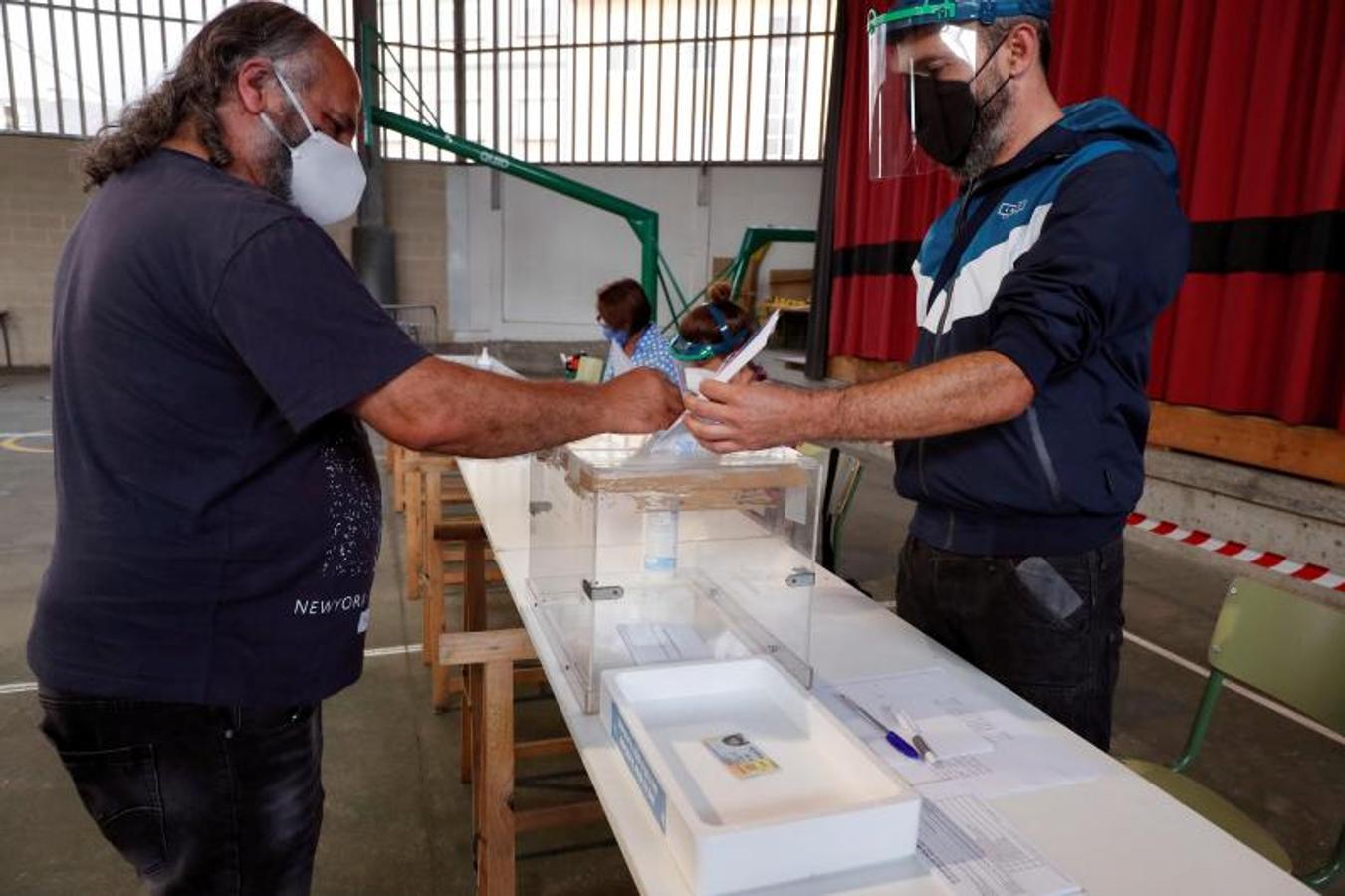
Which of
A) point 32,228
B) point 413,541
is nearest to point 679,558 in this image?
point 413,541

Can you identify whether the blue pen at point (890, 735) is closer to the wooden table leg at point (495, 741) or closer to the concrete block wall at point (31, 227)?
the wooden table leg at point (495, 741)

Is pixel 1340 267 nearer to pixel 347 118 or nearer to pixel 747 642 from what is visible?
pixel 747 642

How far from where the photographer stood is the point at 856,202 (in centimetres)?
755

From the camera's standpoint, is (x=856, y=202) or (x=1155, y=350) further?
(x=856, y=202)

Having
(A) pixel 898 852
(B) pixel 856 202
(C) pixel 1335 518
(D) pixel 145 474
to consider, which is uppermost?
(B) pixel 856 202

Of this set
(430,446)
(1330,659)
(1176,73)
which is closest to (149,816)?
(430,446)

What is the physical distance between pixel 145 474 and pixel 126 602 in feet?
0.54

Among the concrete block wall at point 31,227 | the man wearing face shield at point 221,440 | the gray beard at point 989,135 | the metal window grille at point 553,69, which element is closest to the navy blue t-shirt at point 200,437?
the man wearing face shield at point 221,440

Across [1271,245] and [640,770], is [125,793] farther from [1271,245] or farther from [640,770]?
[1271,245]

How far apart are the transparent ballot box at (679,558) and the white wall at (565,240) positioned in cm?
1213

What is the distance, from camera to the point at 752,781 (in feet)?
3.22

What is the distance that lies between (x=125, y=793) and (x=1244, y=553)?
4727 mm

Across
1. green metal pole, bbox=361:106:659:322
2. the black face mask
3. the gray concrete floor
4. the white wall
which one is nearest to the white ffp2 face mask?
the black face mask

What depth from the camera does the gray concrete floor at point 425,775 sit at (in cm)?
222
